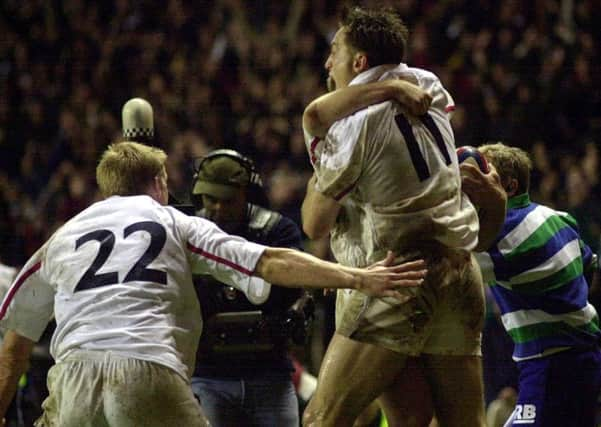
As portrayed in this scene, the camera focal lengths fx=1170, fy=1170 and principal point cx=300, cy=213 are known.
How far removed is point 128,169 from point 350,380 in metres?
1.21

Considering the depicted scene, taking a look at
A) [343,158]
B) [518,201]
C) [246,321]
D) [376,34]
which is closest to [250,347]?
[246,321]

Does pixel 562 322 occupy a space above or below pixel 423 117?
below

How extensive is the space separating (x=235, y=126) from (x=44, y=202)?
7.41 ft

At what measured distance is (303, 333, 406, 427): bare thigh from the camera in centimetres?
428

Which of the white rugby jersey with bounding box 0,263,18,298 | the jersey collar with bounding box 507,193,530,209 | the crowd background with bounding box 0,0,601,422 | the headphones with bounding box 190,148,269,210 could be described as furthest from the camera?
the crowd background with bounding box 0,0,601,422

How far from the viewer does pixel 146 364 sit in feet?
13.9

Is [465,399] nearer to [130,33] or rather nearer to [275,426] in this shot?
[275,426]

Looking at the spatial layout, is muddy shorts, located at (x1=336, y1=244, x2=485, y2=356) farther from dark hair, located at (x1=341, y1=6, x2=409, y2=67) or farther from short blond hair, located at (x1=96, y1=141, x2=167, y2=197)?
short blond hair, located at (x1=96, y1=141, x2=167, y2=197)

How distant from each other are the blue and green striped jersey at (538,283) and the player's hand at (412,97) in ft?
3.68

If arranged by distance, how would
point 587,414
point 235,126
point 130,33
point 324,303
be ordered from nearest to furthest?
point 587,414, point 324,303, point 235,126, point 130,33

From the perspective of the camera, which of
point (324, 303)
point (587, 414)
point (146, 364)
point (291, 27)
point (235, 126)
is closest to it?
point (146, 364)

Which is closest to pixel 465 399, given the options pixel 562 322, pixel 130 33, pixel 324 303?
pixel 562 322

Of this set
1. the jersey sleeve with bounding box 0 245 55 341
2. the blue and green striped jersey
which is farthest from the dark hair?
the jersey sleeve with bounding box 0 245 55 341

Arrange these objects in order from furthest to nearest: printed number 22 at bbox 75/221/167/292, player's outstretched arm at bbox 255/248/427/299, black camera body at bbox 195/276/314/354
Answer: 1. black camera body at bbox 195/276/314/354
2. printed number 22 at bbox 75/221/167/292
3. player's outstretched arm at bbox 255/248/427/299
